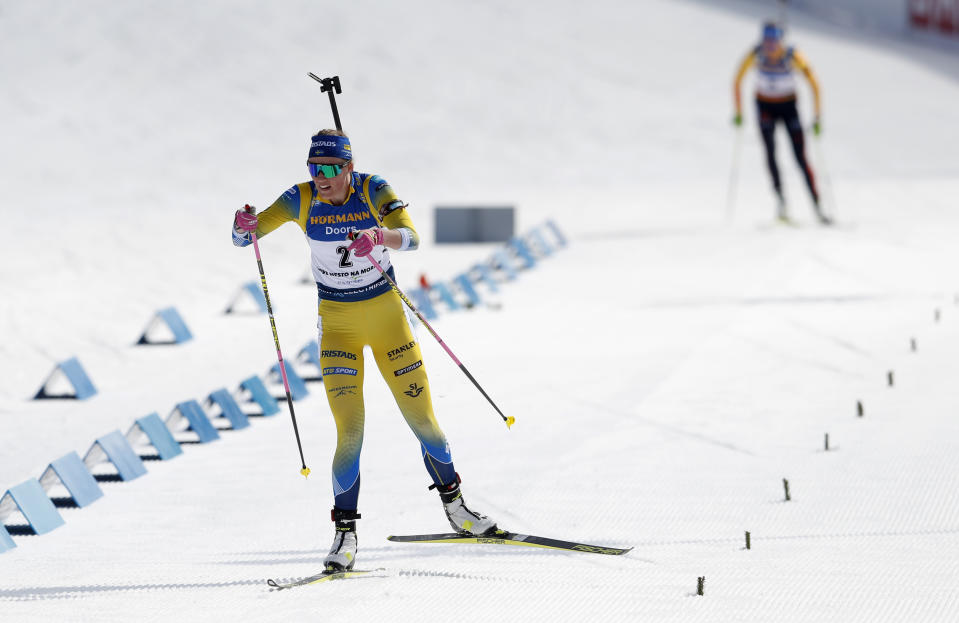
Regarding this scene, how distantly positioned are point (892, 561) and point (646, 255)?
11.5m

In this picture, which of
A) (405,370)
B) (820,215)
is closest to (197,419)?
(405,370)

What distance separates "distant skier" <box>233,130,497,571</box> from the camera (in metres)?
6.23

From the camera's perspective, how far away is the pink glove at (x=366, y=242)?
5.96 meters

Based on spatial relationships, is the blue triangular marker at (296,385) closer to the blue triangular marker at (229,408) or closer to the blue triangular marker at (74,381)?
the blue triangular marker at (229,408)

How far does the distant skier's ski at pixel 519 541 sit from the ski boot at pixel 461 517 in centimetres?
3

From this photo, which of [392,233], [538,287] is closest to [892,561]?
[392,233]

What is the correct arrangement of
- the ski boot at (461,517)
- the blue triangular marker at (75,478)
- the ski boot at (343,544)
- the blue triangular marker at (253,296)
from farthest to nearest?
1. the blue triangular marker at (253,296)
2. the blue triangular marker at (75,478)
3. the ski boot at (461,517)
4. the ski boot at (343,544)

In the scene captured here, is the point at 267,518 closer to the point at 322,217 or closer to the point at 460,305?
the point at 322,217

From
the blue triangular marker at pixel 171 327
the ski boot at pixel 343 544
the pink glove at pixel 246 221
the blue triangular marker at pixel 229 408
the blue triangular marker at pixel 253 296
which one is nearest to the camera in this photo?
the ski boot at pixel 343 544

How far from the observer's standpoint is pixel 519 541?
21.3 ft

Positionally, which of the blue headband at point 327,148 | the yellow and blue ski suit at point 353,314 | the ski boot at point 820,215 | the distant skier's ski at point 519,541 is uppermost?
the blue headband at point 327,148

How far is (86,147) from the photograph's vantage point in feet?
89.2

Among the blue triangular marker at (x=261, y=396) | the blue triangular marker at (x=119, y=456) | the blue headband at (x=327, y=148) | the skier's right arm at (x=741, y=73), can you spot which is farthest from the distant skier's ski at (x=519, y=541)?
the skier's right arm at (x=741, y=73)

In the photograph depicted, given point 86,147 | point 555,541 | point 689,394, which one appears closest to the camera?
point 555,541
